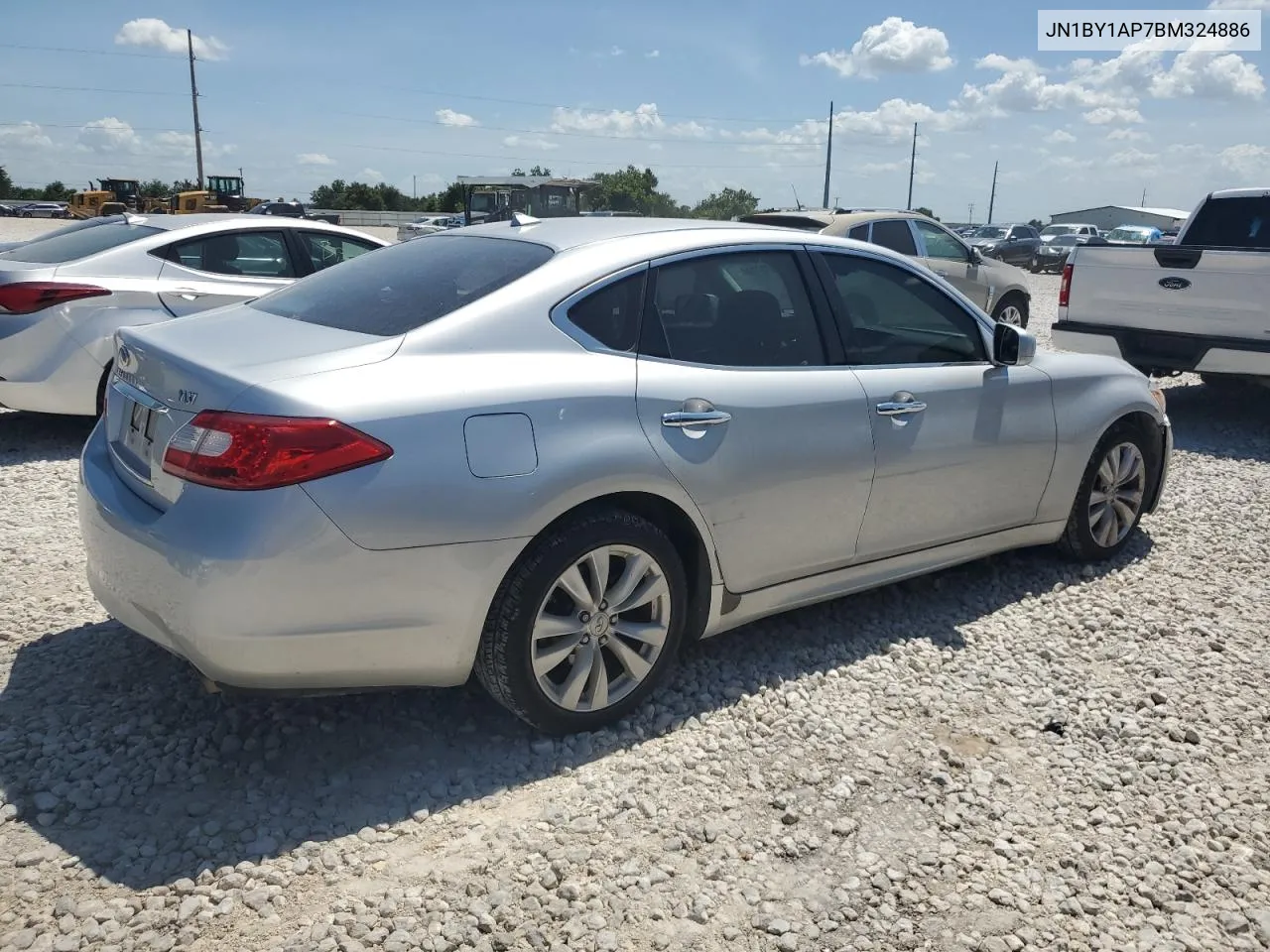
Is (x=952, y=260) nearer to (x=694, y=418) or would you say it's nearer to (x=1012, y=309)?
(x=1012, y=309)

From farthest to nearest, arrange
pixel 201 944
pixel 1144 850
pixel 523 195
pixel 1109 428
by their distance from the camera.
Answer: pixel 523 195 → pixel 1109 428 → pixel 1144 850 → pixel 201 944

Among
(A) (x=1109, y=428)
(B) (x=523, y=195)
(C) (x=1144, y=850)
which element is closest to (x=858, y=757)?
(C) (x=1144, y=850)

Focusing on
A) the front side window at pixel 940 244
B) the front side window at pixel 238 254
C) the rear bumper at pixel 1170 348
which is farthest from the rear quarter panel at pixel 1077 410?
the front side window at pixel 940 244

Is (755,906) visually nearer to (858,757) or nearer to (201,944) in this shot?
(858,757)

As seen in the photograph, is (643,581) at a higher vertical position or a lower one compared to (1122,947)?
higher

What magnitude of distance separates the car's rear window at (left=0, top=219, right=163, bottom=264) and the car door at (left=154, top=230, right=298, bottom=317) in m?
0.28

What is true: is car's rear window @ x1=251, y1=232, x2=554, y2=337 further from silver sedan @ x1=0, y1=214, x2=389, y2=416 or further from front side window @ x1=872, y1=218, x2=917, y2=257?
front side window @ x1=872, y1=218, x2=917, y2=257

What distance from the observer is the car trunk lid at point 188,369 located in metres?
2.88

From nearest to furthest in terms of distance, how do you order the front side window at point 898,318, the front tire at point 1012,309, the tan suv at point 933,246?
the front side window at point 898,318 → the tan suv at point 933,246 → the front tire at point 1012,309

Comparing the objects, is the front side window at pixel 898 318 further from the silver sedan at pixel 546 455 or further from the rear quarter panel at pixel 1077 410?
the rear quarter panel at pixel 1077 410

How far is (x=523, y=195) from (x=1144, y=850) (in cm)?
3032

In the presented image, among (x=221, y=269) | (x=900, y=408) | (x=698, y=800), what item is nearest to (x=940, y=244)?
(x=221, y=269)

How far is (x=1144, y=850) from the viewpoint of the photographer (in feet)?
9.53

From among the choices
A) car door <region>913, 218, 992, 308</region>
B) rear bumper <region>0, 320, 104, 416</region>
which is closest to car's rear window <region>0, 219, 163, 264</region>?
rear bumper <region>0, 320, 104, 416</region>
